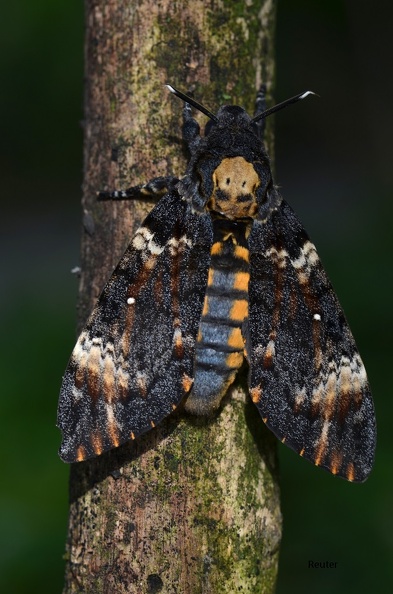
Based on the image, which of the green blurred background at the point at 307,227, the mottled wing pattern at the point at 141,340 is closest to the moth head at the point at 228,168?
the mottled wing pattern at the point at 141,340

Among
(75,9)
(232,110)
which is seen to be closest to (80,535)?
(232,110)

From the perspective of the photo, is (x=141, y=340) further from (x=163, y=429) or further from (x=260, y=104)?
(x=260, y=104)

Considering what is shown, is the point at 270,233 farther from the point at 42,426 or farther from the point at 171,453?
the point at 42,426

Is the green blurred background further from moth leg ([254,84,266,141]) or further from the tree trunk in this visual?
moth leg ([254,84,266,141])

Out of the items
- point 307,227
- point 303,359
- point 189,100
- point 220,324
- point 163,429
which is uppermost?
point 189,100

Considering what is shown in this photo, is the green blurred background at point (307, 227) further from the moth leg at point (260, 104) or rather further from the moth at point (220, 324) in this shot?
the moth leg at point (260, 104)

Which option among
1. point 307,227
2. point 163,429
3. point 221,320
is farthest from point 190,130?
point 307,227
